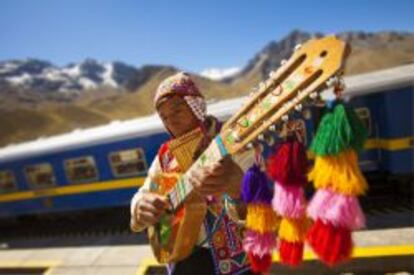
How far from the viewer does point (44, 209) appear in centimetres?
1347

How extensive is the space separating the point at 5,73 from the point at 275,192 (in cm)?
19936

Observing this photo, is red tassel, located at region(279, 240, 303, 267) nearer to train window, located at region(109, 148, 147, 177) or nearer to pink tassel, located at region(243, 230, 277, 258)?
pink tassel, located at region(243, 230, 277, 258)

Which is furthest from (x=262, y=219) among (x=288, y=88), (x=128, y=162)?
(x=128, y=162)

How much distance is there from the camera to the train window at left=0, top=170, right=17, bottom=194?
14051mm

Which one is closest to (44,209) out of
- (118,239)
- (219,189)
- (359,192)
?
(118,239)

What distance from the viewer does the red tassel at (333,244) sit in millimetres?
1610

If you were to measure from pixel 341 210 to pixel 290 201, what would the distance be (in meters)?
0.27

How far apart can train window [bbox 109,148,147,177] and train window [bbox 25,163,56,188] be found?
2.48 metres

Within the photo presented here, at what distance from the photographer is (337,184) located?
1.61 m

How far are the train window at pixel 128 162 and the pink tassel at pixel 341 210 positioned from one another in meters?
9.57

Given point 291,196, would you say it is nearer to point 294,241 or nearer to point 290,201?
point 290,201

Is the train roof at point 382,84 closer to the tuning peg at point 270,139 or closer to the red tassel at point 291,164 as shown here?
the tuning peg at point 270,139

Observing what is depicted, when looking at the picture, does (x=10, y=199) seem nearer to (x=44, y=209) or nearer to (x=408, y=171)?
(x=44, y=209)

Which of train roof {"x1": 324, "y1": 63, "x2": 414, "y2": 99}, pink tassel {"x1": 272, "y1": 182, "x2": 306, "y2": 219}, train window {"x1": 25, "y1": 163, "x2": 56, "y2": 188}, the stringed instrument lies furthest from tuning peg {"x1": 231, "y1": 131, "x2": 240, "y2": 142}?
train window {"x1": 25, "y1": 163, "x2": 56, "y2": 188}
